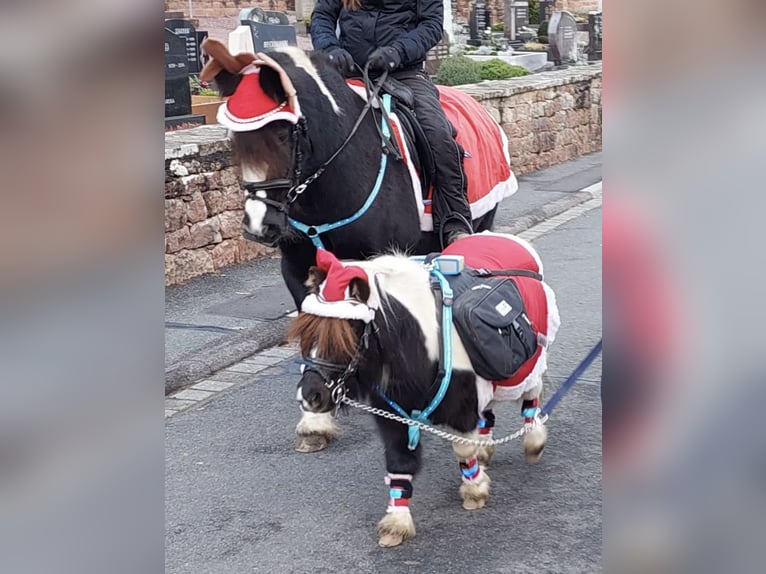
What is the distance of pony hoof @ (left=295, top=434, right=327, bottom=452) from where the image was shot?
563cm

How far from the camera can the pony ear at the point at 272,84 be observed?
15.8 feet

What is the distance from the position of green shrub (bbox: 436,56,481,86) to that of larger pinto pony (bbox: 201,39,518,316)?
1079 centimetres

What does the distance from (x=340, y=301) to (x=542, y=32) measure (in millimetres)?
25099

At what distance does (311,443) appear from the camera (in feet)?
18.5

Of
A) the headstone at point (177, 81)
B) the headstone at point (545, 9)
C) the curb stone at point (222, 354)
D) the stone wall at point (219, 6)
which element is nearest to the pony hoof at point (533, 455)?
the curb stone at point (222, 354)

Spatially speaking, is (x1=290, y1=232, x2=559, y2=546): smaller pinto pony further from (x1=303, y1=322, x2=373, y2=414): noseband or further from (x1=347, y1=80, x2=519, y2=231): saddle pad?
(x1=347, y1=80, x2=519, y2=231): saddle pad

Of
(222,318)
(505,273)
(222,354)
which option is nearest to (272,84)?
(505,273)

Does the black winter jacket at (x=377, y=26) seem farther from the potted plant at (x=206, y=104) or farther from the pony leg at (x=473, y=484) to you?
the potted plant at (x=206, y=104)
